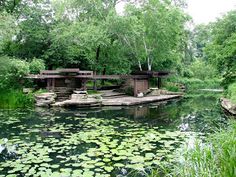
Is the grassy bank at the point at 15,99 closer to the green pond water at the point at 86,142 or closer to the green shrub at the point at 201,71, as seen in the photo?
the green pond water at the point at 86,142

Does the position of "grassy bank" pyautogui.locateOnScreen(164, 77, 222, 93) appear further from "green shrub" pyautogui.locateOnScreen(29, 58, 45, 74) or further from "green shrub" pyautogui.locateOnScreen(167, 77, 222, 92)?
"green shrub" pyautogui.locateOnScreen(29, 58, 45, 74)

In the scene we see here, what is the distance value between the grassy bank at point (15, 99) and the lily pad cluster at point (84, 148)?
326 cm

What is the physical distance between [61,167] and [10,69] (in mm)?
7938

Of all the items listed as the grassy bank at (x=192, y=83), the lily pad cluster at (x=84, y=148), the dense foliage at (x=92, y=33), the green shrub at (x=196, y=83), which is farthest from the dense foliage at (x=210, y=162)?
the green shrub at (x=196, y=83)

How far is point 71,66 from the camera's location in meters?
15.9

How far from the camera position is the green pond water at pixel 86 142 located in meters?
4.64

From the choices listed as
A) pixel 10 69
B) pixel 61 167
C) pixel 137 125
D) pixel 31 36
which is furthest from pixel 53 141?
pixel 31 36

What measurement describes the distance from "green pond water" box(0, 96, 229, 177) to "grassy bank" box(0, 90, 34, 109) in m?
1.30

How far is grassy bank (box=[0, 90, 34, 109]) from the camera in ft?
36.9

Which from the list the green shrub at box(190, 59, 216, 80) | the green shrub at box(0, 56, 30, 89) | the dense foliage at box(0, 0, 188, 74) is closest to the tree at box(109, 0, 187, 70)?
the dense foliage at box(0, 0, 188, 74)

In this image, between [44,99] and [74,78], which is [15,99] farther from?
[74,78]

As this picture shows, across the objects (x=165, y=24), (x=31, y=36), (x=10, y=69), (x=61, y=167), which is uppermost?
(x=165, y=24)

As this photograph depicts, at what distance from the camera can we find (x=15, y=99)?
1145 centimetres

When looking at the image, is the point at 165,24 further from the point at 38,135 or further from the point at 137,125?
the point at 38,135
